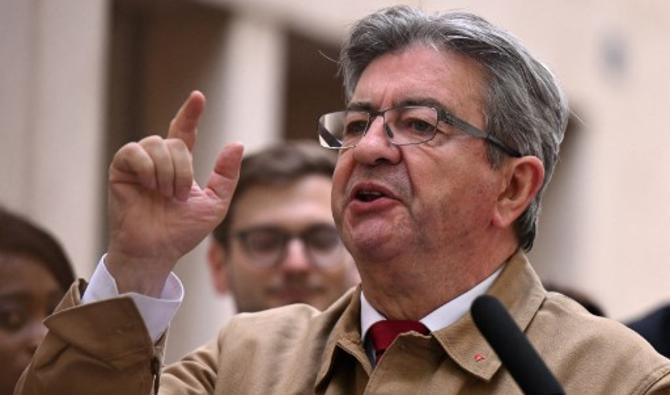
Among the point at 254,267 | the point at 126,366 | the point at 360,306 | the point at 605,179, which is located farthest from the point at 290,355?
the point at 605,179

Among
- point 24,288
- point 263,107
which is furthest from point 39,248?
point 263,107

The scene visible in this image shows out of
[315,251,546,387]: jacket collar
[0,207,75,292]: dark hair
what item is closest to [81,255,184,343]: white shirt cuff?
[315,251,546,387]: jacket collar

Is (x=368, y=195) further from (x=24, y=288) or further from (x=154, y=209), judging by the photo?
(x=24, y=288)

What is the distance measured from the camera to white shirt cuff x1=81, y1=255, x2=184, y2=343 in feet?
11.0

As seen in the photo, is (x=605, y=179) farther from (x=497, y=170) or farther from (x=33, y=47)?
(x=497, y=170)

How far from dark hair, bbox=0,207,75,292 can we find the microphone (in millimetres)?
2072

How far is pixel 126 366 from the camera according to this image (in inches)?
130

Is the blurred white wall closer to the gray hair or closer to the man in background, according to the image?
the gray hair

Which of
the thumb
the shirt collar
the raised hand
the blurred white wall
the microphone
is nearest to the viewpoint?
the microphone

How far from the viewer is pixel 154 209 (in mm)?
3369

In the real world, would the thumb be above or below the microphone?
below

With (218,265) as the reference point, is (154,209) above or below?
above

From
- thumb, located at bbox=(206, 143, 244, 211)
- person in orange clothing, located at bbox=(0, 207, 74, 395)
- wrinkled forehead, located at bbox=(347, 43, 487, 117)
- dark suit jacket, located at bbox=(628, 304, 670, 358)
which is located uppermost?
wrinkled forehead, located at bbox=(347, 43, 487, 117)

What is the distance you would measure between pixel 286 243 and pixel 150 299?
7.60 ft
